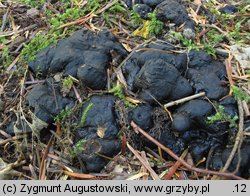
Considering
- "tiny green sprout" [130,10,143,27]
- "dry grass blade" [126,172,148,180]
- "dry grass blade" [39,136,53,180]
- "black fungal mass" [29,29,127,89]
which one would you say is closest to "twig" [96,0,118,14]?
"tiny green sprout" [130,10,143,27]

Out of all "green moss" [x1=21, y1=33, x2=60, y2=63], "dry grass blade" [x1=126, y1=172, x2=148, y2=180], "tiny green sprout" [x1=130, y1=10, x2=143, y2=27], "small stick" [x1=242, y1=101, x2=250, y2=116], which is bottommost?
"dry grass blade" [x1=126, y1=172, x2=148, y2=180]

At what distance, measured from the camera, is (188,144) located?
2844mm

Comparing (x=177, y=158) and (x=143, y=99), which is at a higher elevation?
(x=143, y=99)

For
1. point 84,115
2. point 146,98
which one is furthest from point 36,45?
point 146,98

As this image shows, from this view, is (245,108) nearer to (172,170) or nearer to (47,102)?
(172,170)

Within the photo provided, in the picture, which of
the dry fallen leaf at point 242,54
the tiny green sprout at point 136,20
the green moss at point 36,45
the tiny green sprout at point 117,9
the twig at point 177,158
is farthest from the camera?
the tiny green sprout at point 117,9

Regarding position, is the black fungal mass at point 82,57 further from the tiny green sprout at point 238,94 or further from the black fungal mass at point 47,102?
the tiny green sprout at point 238,94

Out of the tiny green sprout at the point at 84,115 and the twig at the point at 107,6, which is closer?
the tiny green sprout at the point at 84,115

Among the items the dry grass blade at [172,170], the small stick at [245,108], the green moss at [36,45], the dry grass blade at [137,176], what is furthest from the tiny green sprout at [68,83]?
the small stick at [245,108]

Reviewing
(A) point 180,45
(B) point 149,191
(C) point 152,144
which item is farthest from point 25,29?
(B) point 149,191

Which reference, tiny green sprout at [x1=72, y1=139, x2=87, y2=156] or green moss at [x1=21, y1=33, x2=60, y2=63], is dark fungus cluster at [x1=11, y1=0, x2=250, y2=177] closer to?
tiny green sprout at [x1=72, y1=139, x2=87, y2=156]

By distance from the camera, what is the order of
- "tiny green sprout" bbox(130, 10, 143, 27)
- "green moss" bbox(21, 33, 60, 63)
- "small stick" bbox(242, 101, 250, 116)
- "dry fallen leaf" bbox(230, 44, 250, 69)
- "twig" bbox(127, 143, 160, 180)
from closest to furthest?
"twig" bbox(127, 143, 160, 180) → "small stick" bbox(242, 101, 250, 116) → "dry fallen leaf" bbox(230, 44, 250, 69) → "green moss" bbox(21, 33, 60, 63) → "tiny green sprout" bbox(130, 10, 143, 27)

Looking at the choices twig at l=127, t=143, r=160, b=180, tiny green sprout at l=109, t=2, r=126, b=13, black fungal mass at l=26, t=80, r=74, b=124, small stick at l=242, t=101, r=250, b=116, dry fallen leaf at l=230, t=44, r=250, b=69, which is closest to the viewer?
twig at l=127, t=143, r=160, b=180

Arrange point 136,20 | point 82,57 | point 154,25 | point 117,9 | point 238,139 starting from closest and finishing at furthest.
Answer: point 238,139 → point 82,57 → point 154,25 → point 136,20 → point 117,9
